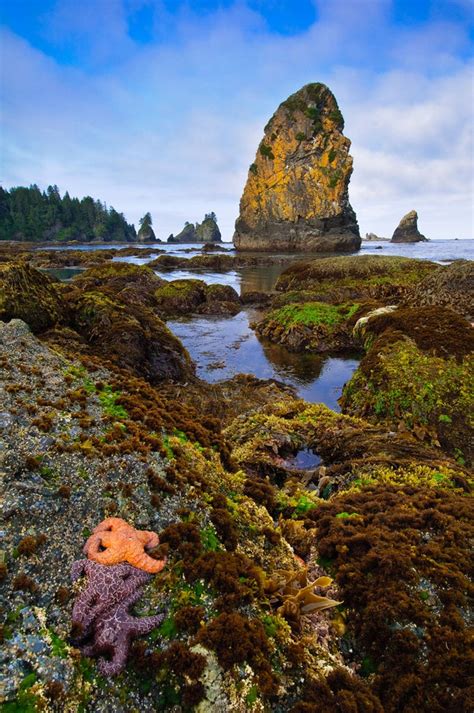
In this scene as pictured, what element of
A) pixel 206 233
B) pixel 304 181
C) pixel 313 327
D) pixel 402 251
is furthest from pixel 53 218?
pixel 313 327

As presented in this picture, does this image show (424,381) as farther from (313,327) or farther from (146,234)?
(146,234)

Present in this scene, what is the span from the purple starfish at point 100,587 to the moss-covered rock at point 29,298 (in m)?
6.69

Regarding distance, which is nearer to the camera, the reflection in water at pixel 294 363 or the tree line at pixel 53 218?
the reflection in water at pixel 294 363

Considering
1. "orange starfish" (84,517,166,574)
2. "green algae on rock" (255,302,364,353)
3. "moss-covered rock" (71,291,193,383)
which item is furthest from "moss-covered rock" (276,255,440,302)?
"orange starfish" (84,517,166,574)

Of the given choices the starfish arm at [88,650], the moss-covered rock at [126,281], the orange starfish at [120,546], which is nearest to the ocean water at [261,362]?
the moss-covered rock at [126,281]

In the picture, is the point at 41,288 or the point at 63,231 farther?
the point at 63,231

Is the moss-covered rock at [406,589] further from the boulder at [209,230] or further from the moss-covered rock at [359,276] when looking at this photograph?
the boulder at [209,230]

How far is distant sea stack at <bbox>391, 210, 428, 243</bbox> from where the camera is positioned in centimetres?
13875

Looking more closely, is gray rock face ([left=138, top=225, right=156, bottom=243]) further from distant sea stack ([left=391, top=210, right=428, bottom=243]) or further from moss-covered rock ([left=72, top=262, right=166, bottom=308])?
moss-covered rock ([left=72, top=262, right=166, bottom=308])

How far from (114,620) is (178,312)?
2133cm

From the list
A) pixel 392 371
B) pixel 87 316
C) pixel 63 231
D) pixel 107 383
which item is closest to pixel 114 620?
pixel 107 383

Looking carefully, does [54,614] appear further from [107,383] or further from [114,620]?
[107,383]

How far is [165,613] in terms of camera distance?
284cm

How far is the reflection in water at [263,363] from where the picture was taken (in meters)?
11.9
